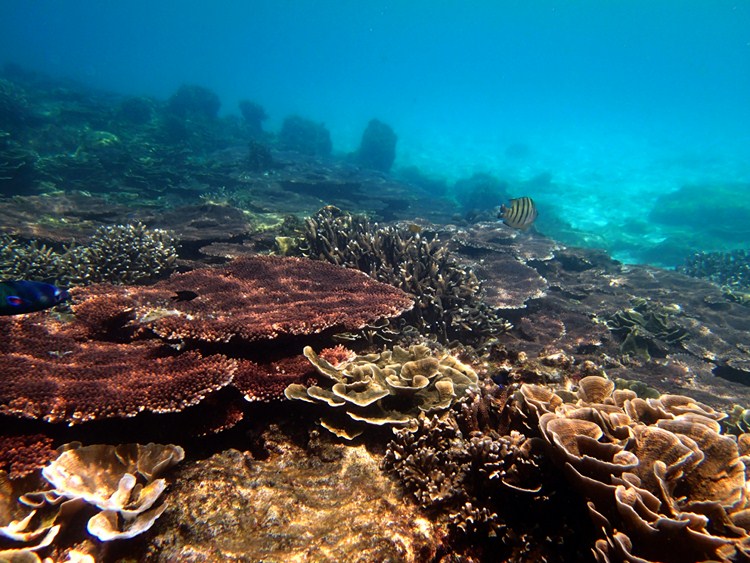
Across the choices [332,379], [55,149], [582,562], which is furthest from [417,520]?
[55,149]

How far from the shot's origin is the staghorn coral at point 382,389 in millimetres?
3213

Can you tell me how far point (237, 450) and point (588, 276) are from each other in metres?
13.1

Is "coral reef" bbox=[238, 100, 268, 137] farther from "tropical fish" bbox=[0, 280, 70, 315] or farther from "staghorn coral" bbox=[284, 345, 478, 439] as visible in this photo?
"staghorn coral" bbox=[284, 345, 478, 439]

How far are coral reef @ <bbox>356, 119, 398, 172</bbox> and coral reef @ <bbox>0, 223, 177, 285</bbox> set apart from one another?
2886 cm

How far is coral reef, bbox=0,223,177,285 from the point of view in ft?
22.2

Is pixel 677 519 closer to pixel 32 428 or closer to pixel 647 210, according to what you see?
pixel 32 428

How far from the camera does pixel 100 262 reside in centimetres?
689

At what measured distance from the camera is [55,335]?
3.78 meters

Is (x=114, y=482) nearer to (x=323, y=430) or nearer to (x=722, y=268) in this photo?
(x=323, y=430)

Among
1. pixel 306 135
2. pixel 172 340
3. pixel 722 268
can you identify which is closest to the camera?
pixel 172 340

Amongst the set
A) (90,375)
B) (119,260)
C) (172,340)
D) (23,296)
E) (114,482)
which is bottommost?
(114,482)

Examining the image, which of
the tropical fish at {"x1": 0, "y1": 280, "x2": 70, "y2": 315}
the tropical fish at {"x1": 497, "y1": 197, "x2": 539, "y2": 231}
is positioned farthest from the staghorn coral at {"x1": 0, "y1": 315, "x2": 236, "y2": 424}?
the tropical fish at {"x1": 497, "y1": 197, "x2": 539, "y2": 231}

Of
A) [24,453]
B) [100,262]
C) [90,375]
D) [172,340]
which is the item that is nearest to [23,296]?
[90,375]

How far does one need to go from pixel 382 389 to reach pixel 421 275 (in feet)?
12.9
